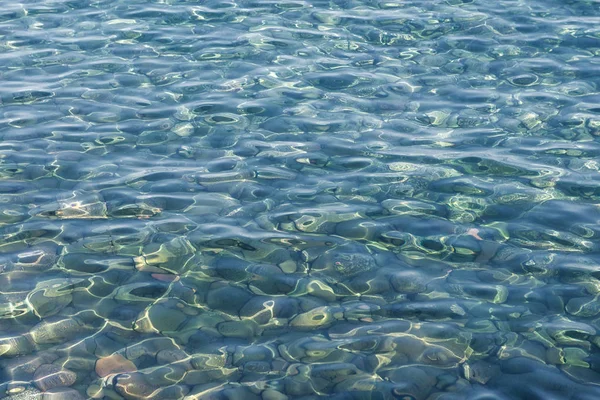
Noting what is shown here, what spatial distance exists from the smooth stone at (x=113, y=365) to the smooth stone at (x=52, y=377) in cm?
16

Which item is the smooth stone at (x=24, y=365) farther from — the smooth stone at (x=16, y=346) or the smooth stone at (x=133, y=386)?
the smooth stone at (x=133, y=386)

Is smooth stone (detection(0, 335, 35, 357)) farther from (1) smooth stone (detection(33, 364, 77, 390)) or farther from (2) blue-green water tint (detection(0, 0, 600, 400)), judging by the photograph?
(1) smooth stone (detection(33, 364, 77, 390))

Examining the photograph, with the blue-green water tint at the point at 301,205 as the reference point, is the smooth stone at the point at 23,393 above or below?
below

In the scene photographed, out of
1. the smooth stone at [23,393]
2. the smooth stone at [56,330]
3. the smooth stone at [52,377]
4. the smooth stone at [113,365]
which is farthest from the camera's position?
the smooth stone at [56,330]

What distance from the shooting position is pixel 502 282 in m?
5.73

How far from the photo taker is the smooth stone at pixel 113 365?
495 centimetres

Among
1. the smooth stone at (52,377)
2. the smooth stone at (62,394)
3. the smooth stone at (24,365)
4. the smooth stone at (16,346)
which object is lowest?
the smooth stone at (62,394)

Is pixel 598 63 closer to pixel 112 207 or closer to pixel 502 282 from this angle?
pixel 502 282

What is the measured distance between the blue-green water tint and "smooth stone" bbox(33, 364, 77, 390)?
0.8 inches

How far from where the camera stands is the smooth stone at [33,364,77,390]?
4.84m

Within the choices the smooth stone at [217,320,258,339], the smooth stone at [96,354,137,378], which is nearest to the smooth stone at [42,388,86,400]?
the smooth stone at [96,354,137,378]

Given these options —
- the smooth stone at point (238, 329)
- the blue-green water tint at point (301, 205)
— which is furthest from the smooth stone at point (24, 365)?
the smooth stone at point (238, 329)

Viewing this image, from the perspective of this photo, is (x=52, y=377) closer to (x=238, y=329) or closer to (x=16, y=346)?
(x=16, y=346)

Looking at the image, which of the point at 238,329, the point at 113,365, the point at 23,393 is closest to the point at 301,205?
the point at 238,329
